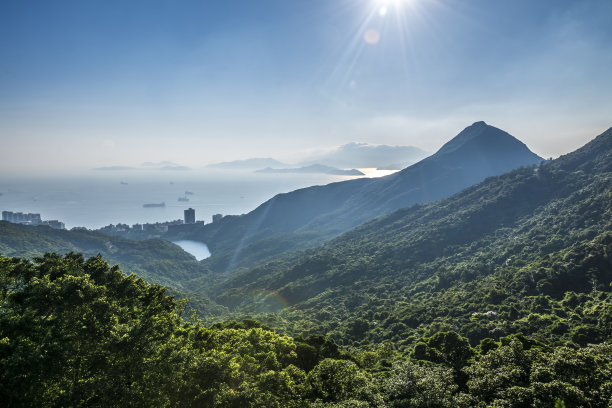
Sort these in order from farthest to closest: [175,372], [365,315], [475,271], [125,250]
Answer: [125,250] < [475,271] < [365,315] < [175,372]

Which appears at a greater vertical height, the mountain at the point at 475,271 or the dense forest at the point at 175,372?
the dense forest at the point at 175,372

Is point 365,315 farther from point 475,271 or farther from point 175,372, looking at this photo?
point 175,372

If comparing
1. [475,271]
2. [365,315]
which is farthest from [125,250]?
[475,271]

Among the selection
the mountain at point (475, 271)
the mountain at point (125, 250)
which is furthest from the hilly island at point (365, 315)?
the mountain at point (125, 250)

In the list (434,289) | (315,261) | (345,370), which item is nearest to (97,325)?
(345,370)

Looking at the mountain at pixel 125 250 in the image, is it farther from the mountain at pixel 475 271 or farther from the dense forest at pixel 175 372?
the dense forest at pixel 175 372
